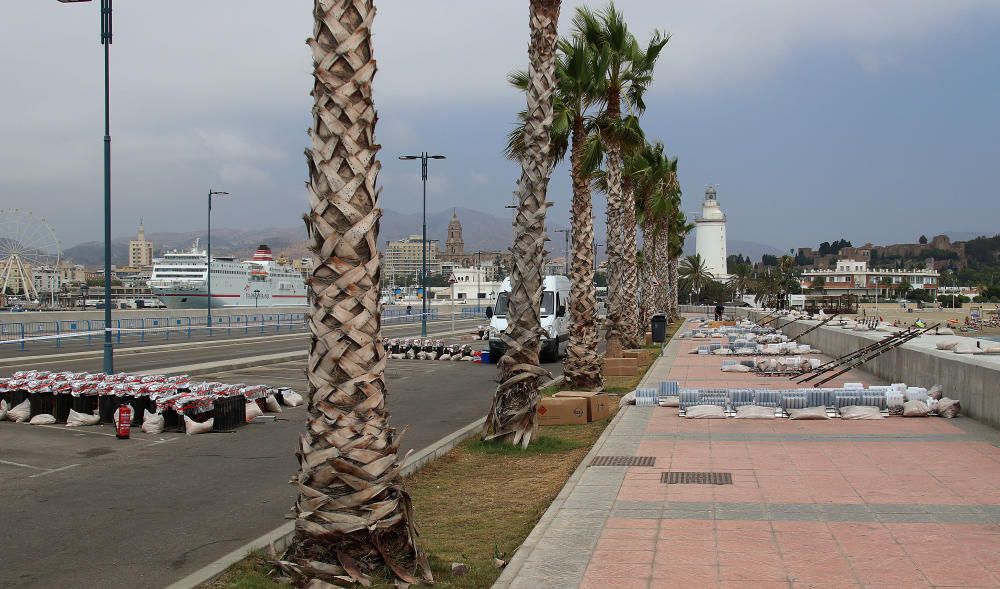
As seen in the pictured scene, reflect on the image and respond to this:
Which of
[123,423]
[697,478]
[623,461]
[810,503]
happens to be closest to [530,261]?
[623,461]

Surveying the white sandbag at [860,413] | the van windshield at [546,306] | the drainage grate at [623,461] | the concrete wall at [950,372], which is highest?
the van windshield at [546,306]

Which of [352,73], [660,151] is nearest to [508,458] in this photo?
[352,73]

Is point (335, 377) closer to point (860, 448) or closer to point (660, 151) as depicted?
Result: point (860, 448)

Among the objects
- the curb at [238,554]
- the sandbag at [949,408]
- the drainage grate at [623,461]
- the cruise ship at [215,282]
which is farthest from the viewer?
the cruise ship at [215,282]

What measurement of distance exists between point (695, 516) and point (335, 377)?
11.1 ft

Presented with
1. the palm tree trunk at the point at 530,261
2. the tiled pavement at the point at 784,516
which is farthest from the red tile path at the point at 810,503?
the palm tree trunk at the point at 530,261

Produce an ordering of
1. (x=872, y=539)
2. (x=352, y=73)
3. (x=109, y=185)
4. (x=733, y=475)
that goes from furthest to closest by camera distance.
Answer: (x=109, y=185) < (x=733, y=475) < (x=872, y=539) < (x=352, y=73)

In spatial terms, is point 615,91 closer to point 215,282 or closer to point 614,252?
point 614,252

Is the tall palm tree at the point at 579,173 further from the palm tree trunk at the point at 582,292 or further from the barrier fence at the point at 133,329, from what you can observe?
the barrier fence at the point at 133,329

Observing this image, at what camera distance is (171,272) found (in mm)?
104125

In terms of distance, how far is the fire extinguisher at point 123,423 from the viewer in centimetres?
1291

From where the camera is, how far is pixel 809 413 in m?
13.5

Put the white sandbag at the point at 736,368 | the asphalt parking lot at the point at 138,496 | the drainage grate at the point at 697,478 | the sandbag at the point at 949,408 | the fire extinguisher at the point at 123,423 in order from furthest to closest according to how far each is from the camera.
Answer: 1. the white sandbag at the point at 736,368
2. the sandbag at the point at 949,408
3. the fire extinguisher at the point at 123,423
4. the drainage grate at the point at 697,478
5. the asphalt parking lot at the point at 138,496

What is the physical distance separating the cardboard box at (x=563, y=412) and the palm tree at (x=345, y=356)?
7.97m
